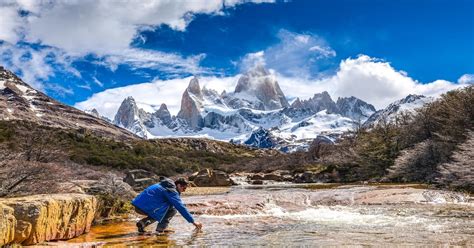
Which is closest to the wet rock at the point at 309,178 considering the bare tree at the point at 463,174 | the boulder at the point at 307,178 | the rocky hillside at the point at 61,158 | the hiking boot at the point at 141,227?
the boulder at the point at 307,178

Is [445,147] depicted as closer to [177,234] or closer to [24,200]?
[177,234]

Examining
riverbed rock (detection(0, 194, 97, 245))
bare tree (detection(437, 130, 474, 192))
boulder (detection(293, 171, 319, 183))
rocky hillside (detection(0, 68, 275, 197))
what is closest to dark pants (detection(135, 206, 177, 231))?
riverbed rock (detection(0, 194, 97, 245))

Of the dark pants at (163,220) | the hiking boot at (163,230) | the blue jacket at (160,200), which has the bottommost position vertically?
the hiking boot at (163,230)

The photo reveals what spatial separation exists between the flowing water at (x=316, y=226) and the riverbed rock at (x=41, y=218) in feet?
1.25

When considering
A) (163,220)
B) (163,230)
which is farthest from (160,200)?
(163,230)

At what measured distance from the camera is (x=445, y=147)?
3525 centimetres

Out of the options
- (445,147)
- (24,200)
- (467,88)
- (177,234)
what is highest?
(467,88)

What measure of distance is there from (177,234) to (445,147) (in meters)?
29.9

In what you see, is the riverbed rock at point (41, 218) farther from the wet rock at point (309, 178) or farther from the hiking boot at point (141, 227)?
the wet rock at point (309, 178)

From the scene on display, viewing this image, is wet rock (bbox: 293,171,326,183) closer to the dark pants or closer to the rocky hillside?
the rocky hillside

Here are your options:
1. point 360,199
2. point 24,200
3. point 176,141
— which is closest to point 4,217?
point 24,200

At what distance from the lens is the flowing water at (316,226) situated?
31.1 ft

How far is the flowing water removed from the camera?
9.49 m

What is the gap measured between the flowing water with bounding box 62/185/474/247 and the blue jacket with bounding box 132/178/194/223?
2.15 feet
